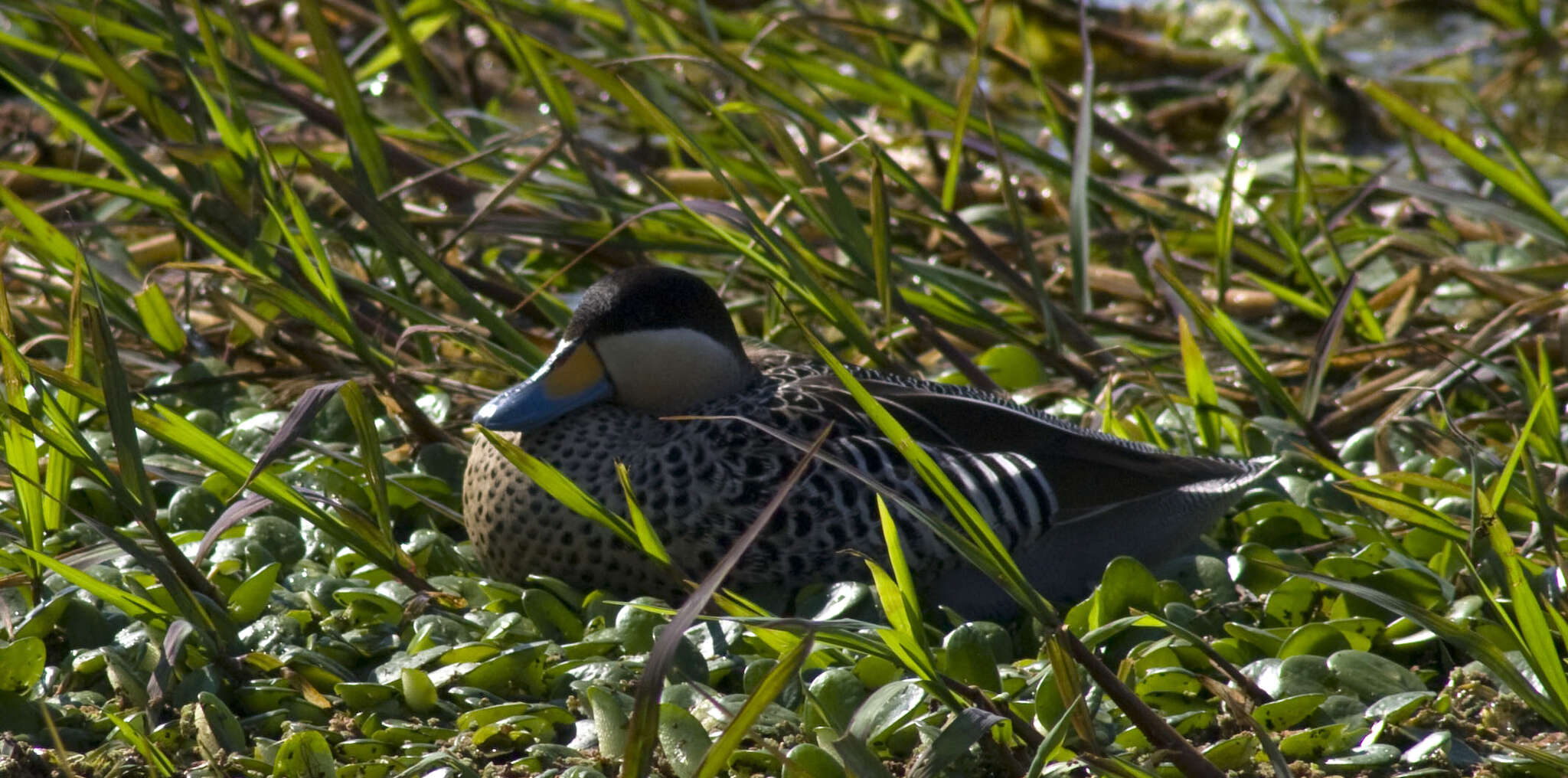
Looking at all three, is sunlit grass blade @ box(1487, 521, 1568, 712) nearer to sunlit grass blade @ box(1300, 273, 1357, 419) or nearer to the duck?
the duck

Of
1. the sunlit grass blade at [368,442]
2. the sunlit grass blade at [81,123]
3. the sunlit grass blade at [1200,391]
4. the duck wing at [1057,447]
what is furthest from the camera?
the sunlit grass blade at [1200,391]

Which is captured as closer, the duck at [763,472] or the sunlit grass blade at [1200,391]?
the duck at [763,472]

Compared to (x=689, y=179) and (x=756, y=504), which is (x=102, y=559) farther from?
(x=689, y=179)

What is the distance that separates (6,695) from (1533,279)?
3.48 m

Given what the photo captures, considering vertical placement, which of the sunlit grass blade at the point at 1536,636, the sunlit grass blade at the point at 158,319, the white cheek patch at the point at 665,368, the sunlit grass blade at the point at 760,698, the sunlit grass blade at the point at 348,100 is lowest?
the sunlit grass blade at the point at 1536,636

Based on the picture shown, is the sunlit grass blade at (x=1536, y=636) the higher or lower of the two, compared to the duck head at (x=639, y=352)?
lower

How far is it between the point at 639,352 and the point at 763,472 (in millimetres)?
345

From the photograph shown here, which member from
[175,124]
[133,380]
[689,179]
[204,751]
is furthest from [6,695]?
[689,179]

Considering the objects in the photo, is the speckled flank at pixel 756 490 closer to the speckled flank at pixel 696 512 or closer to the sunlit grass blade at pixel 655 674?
the speckled flank at pixel 696 512

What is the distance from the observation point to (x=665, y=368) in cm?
300

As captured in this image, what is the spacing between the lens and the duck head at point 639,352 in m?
2.95

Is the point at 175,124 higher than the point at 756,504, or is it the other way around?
the point at 175,124

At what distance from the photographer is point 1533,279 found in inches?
160

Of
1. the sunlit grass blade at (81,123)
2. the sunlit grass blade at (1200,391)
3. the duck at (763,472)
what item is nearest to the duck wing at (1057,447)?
the duck at (763,472)
